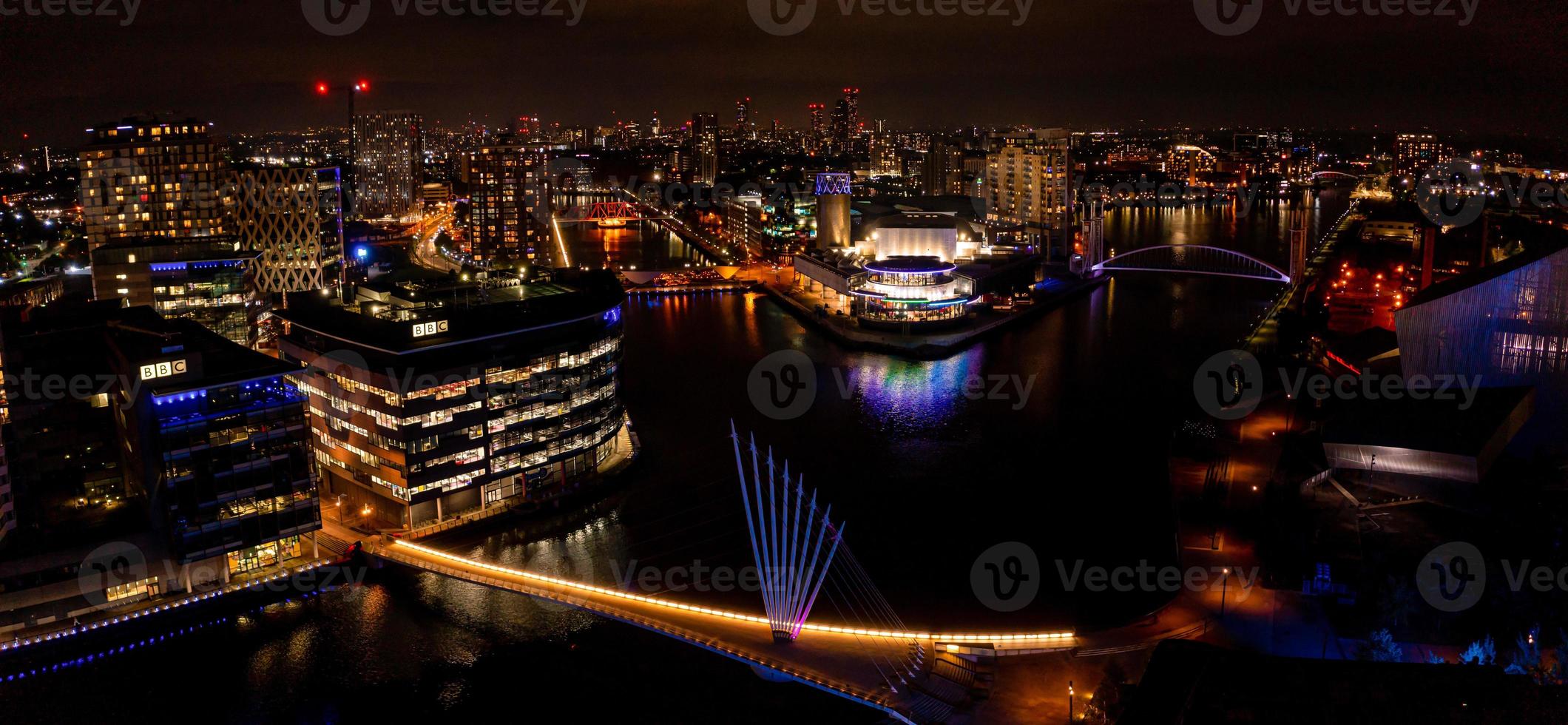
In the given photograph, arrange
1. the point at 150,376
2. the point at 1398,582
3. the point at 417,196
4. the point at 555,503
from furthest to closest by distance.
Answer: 1. the point at 417,196
2. the point at 555,503
3. the point at 150,376
4. the point at 1398,582

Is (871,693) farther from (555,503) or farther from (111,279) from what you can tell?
(111,279)

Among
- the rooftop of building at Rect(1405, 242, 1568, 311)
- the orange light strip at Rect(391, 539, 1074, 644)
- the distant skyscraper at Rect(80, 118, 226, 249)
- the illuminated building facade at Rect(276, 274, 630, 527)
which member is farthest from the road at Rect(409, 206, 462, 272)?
the rooftop of building at Rect(1405, 242, 1568, 311)

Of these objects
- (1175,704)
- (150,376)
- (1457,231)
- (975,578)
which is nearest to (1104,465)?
(975,578)

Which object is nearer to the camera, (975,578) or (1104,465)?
(975,578)

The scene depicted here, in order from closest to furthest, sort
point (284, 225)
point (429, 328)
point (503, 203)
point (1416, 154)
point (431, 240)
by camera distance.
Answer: point (429, 328) → point (284, 225) → point (503, 203) → point (431, 240) → point (1416, 154)

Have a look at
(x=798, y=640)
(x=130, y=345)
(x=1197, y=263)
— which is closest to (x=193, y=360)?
(x=130, y=345)

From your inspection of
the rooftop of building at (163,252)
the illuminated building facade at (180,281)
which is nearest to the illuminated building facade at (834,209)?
the rooftop of building at (163,252)

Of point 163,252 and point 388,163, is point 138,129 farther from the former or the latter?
point 388,163
